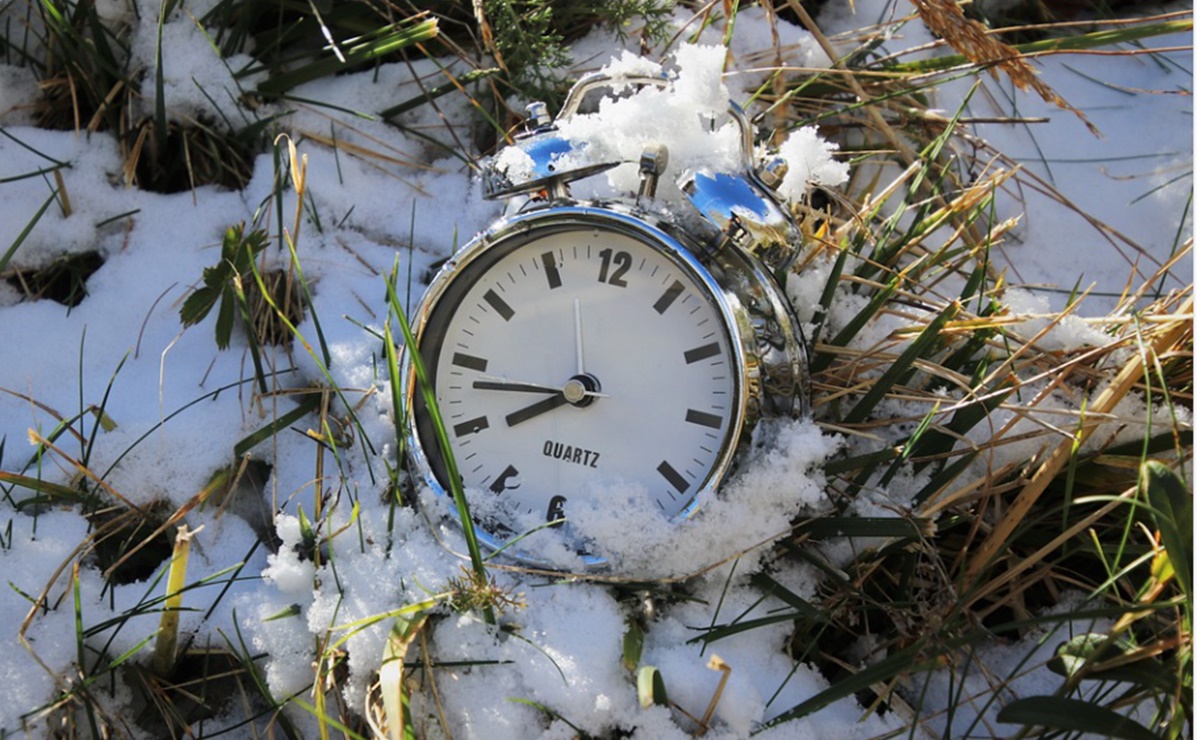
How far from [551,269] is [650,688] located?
63 centimetres

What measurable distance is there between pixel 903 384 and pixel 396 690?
0.89 metres

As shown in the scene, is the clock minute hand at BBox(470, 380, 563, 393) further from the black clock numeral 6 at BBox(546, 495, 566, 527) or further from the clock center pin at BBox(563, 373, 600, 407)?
the black clock numeral 6 at BBox(546, 495, 566, 527)

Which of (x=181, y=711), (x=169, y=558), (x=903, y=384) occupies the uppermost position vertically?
(x=903, y=384)

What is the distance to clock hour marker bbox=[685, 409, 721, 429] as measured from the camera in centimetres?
176

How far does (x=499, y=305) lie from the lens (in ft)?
6.10

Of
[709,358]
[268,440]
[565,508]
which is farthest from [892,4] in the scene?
[268,440]

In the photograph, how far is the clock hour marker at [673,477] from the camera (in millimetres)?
1762

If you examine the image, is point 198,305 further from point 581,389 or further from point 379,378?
point 581,389

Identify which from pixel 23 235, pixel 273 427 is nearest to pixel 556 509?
pixel 273 427

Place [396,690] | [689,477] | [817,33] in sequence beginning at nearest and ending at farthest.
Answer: [396,690]
[689,477]
[817,33]

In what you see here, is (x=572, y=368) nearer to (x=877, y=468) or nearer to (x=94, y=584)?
(x=877, y=468)

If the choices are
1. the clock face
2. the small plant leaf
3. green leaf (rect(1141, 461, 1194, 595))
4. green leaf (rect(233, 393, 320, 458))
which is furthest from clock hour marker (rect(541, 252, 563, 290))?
green leaf (rect(1141, 461, 1194, 595))

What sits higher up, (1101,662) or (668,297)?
(668,297)

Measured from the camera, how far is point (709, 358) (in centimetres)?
176
